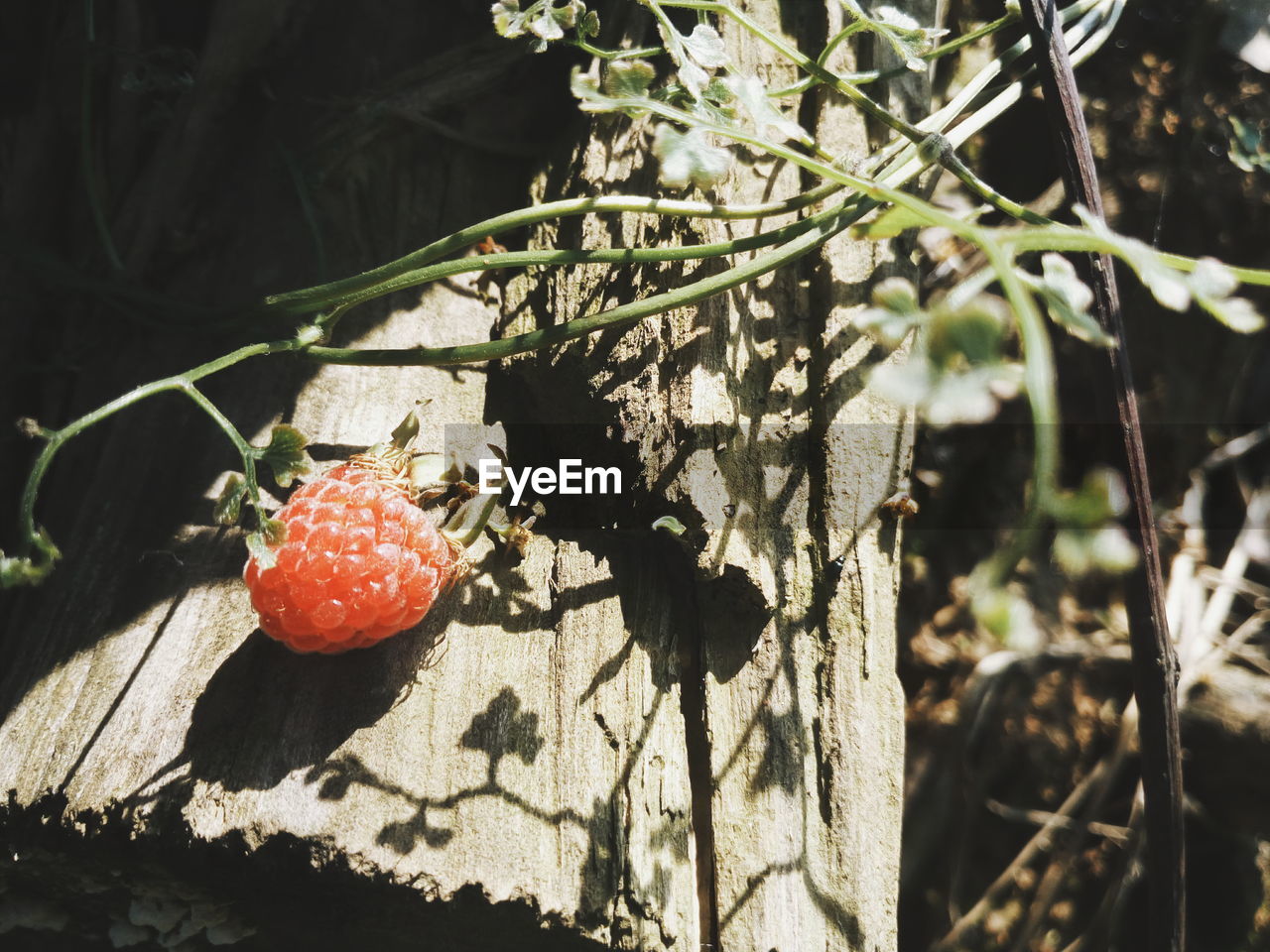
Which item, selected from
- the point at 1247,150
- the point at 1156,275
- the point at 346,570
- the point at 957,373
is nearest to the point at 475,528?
the point at 346,570

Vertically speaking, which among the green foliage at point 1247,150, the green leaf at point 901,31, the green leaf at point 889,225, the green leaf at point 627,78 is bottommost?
the green leaf at point 889,225

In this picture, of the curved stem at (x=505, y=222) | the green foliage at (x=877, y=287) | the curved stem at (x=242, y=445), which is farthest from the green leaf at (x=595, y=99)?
the curved stem at (x=242, y=445)

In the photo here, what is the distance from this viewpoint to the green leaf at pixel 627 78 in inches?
35.1

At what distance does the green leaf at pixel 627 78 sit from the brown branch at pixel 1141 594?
1.64 feet

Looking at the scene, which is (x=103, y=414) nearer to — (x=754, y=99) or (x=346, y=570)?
(x=346, y=570)

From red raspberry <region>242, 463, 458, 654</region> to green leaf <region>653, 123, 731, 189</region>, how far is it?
49 centimetres

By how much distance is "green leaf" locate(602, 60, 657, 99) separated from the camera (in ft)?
2.92

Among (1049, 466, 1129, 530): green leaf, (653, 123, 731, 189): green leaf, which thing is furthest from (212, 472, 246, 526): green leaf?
(1049, 466, 1129, 530): green leaf

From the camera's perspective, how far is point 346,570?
974 millimetres

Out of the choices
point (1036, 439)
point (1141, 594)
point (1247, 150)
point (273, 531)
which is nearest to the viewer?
point (1036, 439)

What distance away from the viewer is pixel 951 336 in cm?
60

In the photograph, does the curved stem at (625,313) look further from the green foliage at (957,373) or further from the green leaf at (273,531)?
the green foliage at (957,373)

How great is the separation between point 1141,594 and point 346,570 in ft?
2.90

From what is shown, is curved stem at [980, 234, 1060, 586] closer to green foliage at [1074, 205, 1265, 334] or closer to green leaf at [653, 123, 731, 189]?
green foliage at [1074, 205, 1265, 334]
